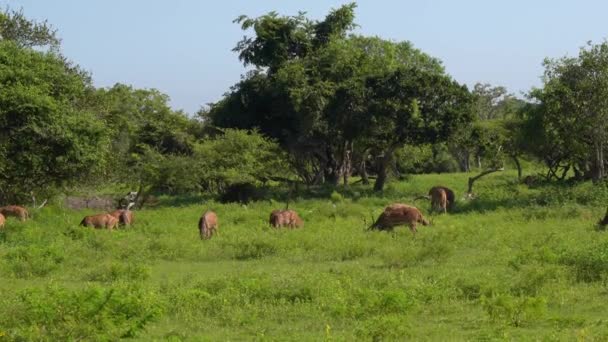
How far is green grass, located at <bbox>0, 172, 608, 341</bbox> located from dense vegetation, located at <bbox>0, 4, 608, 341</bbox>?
4cm

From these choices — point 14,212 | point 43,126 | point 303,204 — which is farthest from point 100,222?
point 303,204

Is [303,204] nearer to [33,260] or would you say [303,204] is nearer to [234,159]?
[234,159]

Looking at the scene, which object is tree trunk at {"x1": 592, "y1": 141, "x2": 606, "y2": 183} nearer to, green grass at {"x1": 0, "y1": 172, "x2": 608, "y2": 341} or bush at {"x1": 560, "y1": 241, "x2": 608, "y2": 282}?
green grass at {"x1": 0, "y1": 172, "x2": 608, "y2": 341}

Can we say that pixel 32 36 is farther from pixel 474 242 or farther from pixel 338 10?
pixel 474 242

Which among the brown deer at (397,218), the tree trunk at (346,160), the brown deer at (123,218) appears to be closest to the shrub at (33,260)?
the brown deer at (123,218)

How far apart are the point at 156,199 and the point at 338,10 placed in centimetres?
1241

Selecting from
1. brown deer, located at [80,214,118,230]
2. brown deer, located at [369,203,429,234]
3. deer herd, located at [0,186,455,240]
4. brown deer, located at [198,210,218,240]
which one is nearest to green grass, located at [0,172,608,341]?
brown deer, located at [198,210,218,240]

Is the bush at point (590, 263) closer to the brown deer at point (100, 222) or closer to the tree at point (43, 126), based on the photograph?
the brown deer at point (100, 222)

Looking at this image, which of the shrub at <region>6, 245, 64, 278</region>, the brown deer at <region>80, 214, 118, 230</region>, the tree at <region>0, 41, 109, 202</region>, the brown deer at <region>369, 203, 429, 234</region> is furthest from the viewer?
the tree at <region>0, 41, 109, 202</region>

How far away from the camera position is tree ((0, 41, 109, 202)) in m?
25.0

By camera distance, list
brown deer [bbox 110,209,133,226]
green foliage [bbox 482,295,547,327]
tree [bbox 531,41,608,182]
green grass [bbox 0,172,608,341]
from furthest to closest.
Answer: tree [bbox 531,41,608,182], brown deer [bbox 110,209,133,226], green foliage [bbox 482,295,547,327], green grass [bbox 0,172,608,341]

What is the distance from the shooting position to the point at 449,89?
36.2 meters

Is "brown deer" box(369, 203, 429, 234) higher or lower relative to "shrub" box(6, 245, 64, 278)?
higher

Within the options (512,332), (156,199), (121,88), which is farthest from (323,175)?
(512,332)
